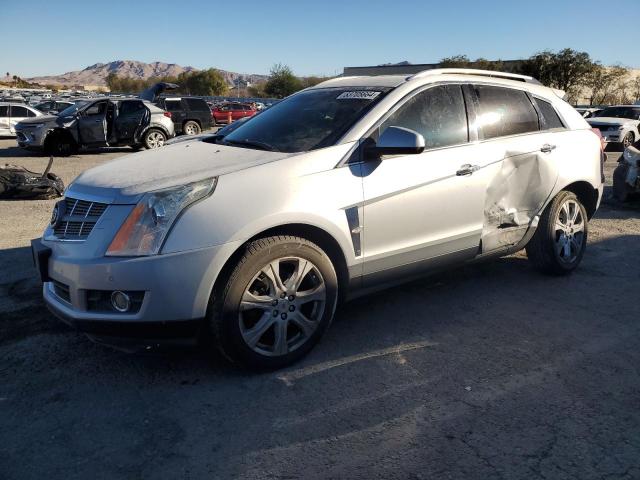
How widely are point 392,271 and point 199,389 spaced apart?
1480mm

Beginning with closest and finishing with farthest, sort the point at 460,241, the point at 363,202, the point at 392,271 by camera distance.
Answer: the point at 363,202 → the point at 392,271 → the point at 460,241

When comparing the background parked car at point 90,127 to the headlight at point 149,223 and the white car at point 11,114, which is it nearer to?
the white car at point 11,114

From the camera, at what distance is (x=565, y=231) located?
4746mm

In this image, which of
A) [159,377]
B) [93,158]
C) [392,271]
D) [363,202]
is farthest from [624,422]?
[93,158]

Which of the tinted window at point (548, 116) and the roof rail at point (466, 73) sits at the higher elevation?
the roof rail at point (466, 73)

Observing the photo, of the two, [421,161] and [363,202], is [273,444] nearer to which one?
[363,202]

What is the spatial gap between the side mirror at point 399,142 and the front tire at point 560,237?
1.92 meters

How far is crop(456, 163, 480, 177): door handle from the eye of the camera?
3816 mm

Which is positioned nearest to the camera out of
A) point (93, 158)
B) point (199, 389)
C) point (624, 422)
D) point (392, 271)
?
point (624, 422)

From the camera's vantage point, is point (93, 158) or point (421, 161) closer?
point (421, 161)

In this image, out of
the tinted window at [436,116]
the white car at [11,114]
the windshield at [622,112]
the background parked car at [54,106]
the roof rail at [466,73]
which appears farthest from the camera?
the background parked car at [54,106]

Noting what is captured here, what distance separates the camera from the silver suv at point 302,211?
9.19 ft

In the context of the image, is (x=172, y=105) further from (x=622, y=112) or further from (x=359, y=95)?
(x=359, y=95)

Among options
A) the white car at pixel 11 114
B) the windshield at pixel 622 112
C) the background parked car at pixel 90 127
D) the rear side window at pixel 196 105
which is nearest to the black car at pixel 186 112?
the rear side window at pixel 196 105
